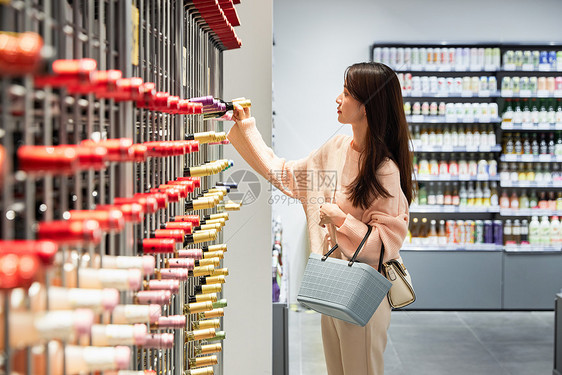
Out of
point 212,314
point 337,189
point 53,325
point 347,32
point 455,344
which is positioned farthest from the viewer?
Result: point 347,32

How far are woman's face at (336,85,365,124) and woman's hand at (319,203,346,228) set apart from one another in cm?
34

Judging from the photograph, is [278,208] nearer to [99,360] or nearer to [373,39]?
A: [373,39]

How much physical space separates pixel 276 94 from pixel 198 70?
4830mm

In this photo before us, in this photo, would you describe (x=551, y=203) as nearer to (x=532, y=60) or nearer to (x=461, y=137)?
(x=461, y=137)

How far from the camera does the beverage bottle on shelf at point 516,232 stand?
6.21 m

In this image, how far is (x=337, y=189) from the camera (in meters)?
2.33

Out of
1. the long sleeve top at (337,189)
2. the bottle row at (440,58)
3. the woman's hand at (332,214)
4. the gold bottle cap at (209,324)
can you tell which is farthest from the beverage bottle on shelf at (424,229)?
the gold bottle cap at (209,324)

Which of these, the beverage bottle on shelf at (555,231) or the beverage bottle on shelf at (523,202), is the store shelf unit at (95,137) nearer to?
the beverage bottle on shelf at (523,202)

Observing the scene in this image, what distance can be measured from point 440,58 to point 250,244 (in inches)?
176

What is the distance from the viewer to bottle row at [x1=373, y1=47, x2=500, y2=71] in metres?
6.18

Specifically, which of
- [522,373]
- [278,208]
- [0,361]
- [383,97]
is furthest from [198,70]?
[278,208]

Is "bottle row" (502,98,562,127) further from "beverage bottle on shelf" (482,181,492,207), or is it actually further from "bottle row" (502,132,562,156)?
"beverage bottle on shelf" (482,181,492,207)

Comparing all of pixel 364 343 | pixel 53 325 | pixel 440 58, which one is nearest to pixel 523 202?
pixel 440 58

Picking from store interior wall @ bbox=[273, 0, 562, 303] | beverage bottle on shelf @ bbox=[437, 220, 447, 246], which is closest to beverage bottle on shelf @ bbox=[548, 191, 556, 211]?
beverage bottle on shelf @ bbox=[437, 220, 447, 246]
